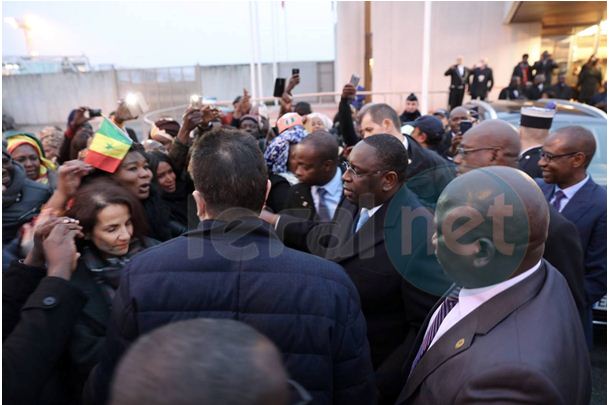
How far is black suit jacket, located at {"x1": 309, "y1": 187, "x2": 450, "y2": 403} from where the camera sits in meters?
2.04

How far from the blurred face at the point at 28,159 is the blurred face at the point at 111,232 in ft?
8.27

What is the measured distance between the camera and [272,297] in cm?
137

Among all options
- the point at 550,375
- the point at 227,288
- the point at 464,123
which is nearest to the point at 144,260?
the point at 227,288

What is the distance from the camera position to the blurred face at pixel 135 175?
2.67 m

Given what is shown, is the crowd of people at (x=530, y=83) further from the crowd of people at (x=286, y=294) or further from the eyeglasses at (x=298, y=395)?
the eyeglasses at (x=298, y=395)

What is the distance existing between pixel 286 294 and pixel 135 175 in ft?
5.62

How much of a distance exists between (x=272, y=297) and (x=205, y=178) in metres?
0.48

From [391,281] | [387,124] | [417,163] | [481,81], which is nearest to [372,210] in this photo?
[391,281]

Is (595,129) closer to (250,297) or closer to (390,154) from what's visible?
(390,154)

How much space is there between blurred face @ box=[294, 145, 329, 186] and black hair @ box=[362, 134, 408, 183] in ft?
2.40

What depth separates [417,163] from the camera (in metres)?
3.75

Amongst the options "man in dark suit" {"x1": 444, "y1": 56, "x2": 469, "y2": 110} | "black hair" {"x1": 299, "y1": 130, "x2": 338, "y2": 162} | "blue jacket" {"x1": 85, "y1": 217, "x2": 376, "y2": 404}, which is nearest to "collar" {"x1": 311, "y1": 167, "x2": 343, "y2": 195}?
"black hair" {"x1": 299, "y1": 130, "x2": 338, "y2": 162}

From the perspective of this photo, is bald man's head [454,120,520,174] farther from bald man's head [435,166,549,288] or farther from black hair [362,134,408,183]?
bald man's head [435,166,549,288]

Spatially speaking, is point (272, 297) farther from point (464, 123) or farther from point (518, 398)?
point (464, 123)
